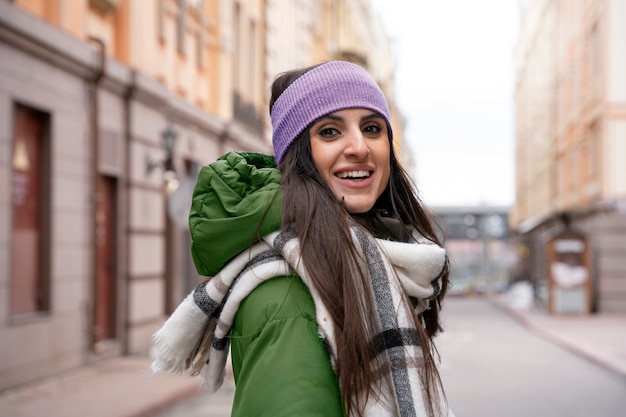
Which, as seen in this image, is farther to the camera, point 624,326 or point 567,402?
point 624,326

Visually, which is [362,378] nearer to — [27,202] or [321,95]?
[321,95]

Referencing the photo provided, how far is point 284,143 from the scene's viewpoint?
2.18m

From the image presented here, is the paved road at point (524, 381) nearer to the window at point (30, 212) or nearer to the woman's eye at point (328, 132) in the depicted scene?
the woman's eye at point (328, 132)

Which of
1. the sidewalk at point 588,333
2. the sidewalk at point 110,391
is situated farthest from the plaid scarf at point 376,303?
the sidewalk at point 588,333

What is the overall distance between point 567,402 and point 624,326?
585 inches

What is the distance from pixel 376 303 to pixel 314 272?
0.45 ft

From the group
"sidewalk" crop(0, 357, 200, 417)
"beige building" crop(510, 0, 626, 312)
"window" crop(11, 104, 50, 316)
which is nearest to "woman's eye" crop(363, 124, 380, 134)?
"sidewalk" crop(0, 357, 200, 417)

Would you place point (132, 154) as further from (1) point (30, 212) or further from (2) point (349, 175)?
(2) point (349, 175)

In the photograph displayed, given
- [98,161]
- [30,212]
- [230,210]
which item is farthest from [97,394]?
[230,210]

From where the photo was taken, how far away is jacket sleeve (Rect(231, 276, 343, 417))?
1.67 meters

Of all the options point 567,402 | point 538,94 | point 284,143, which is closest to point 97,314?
point 567,402

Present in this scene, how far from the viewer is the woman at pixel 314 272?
1.74 metres

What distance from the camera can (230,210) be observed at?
1926mm

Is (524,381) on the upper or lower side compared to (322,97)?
lower
